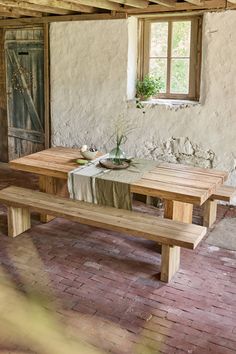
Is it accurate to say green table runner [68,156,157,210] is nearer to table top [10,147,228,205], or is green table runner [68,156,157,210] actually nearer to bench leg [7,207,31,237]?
table top [10,147,228,205]

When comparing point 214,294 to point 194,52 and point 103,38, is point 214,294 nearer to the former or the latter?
point 194,52

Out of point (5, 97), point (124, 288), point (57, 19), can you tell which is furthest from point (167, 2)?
point (124, 288)

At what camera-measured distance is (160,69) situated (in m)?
5.76

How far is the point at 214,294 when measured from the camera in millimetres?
3355

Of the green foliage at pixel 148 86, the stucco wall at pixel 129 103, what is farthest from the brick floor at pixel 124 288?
the green foliage at pixel 148 86

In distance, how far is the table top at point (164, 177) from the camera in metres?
3.62

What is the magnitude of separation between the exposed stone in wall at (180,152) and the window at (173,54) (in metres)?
0.64

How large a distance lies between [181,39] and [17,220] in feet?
10.3

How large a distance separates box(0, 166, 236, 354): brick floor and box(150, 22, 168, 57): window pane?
2.66 metres

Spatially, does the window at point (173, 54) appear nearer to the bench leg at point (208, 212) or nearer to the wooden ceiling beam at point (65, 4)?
the wooden ceiling beam at point (65, 4)

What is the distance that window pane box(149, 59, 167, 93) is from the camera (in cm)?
573

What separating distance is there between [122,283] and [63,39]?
3.97 m

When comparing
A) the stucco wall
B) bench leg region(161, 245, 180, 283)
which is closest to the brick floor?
bench leg region(161, 245, 180, 283)

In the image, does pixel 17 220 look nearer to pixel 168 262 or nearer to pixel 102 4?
pixel 168 262
